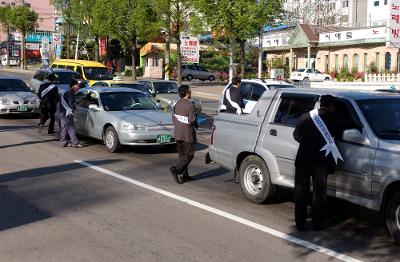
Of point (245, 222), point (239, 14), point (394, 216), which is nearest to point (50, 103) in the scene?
point (245, 222)

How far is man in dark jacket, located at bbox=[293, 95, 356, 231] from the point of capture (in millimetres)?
6449

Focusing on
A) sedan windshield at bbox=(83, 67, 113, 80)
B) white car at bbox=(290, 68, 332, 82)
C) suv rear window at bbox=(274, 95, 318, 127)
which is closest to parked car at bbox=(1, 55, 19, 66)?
white car at bbox=(290, 68, 332, 82)

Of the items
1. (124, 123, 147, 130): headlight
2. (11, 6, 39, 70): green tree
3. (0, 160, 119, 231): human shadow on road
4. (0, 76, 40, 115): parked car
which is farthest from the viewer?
(11, 6, 39, 70): green tree

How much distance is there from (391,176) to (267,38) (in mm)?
56313

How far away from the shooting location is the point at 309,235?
21.4ft

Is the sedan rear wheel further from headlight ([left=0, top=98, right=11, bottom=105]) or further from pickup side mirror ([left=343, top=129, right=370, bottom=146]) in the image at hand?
headlight ([left=0, top=98, right=11, bottom=105])

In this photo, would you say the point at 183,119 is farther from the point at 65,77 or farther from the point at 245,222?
the point at 65,77

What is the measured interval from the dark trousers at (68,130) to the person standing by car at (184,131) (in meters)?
4.32

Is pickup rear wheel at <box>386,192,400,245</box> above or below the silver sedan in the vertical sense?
below

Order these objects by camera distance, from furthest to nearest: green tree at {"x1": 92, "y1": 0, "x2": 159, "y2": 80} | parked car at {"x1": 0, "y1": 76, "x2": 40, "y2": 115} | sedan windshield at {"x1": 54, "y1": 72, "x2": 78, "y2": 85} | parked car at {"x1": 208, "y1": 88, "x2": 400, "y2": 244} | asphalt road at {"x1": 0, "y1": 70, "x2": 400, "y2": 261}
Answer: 1. green tree at {"x1": 92, "y1": 0, "x2": 159, "y2": 80}
2. sedan windshield at {"x1": 54, "y1": 72, "x2": 78, "y2": 85}
3. parked car at {"x1": 0, "y1": 76, "x2": 40, "y2": 115}
4. parked car at {"x1": 208, "y1": 88, "x2": 400, "y2": 244}
5. asphalt road at {"x1": 0, "y1": 70, "x2": 400, "y2": 261}

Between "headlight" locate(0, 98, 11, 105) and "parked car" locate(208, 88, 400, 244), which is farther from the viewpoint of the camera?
"headlight" locate(0, 98, 11, 105)

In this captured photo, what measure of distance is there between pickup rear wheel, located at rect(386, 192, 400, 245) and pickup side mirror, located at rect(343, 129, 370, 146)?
695 mm

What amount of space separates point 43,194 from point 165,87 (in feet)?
46.7

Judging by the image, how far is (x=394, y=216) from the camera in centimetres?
605
